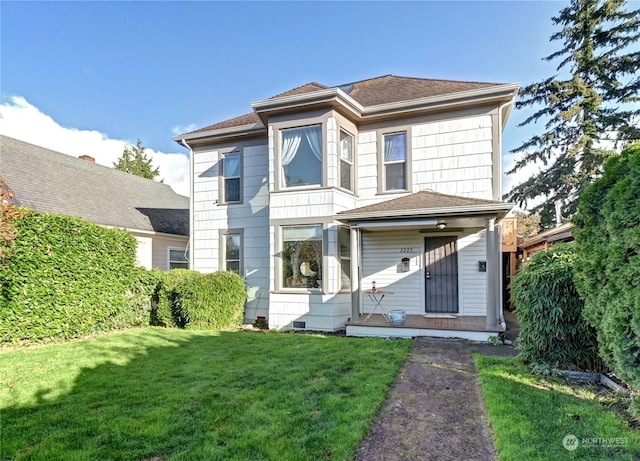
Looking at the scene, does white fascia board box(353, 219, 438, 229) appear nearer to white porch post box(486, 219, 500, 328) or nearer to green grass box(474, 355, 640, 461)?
white porch post box(486, 219, 500, 328)

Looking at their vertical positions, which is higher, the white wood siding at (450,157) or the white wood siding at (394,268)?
the white wood siding at (450,157)

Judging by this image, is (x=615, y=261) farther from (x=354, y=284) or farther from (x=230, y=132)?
(x=230, y=132)

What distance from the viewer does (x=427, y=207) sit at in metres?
7.31

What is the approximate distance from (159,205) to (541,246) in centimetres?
1457

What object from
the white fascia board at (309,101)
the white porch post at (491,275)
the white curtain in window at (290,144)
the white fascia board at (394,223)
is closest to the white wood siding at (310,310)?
the white fascia board at (394,223)

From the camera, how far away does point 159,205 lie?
1477 cm

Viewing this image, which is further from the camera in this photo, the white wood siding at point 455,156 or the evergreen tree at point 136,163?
the evergreen tree at point 136,163

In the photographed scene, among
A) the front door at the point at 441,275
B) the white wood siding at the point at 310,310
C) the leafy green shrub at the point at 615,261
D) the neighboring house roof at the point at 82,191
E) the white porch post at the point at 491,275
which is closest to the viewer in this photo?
the leafy green shrub at the point at 615,261

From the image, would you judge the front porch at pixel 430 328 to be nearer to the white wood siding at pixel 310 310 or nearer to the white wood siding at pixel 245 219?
the white wood siding at pixel 310 310

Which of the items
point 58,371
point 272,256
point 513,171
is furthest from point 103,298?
point 513,171

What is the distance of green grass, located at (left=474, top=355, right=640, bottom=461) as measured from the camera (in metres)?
2.70

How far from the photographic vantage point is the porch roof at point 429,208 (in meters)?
6.87

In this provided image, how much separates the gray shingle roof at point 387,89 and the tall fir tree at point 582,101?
10640mm

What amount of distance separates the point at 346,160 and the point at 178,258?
8.23 metres
